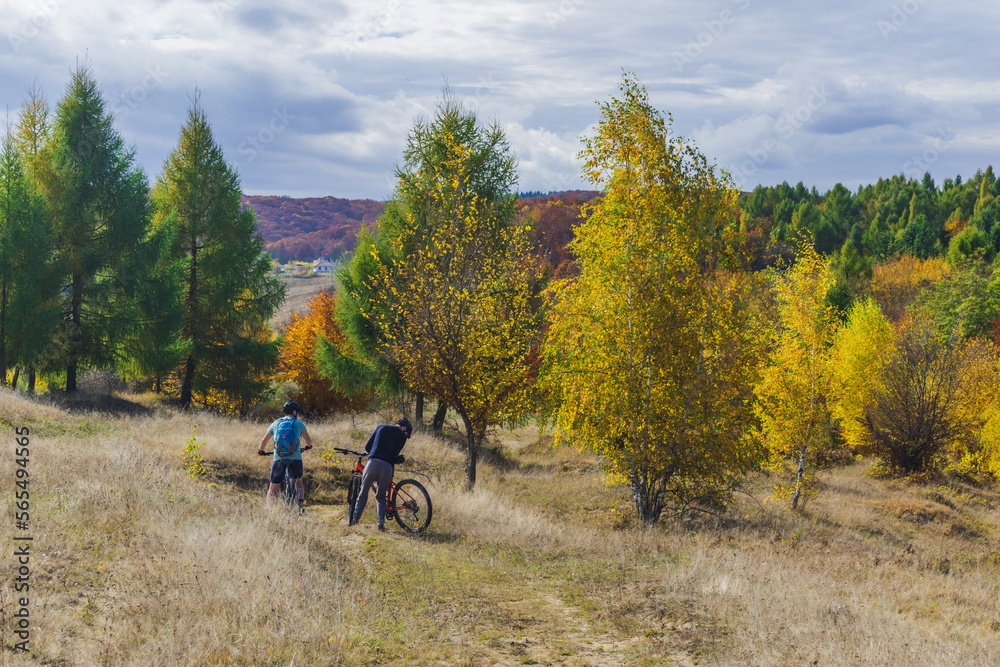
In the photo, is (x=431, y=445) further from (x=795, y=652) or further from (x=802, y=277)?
(x=795, y=652)

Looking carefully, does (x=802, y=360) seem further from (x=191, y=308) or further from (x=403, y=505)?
(x=191, y=308)

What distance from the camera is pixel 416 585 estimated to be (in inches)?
297

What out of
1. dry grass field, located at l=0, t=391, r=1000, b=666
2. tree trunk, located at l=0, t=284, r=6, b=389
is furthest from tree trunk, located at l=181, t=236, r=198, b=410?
dry grass field, located at l=0, t=391, r=1000, b=666

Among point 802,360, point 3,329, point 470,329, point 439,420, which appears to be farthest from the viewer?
point 439,420

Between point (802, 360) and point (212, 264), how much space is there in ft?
77.0

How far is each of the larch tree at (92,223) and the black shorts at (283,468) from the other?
1777 centimetres

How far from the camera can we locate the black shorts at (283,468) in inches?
401

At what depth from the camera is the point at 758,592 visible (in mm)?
7508

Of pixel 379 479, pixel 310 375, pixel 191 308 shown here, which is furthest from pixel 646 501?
pixel 310 375

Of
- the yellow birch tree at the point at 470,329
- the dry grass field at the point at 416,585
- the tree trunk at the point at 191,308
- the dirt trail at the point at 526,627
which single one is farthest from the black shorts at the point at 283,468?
the tree trunk at the point at 191,308

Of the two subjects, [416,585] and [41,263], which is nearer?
[416,585]

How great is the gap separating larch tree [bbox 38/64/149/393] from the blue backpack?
17.8m

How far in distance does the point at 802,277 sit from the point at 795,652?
17.9m

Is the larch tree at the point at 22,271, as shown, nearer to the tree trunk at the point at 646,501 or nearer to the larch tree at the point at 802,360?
the tree trunk at the point at 646,501
